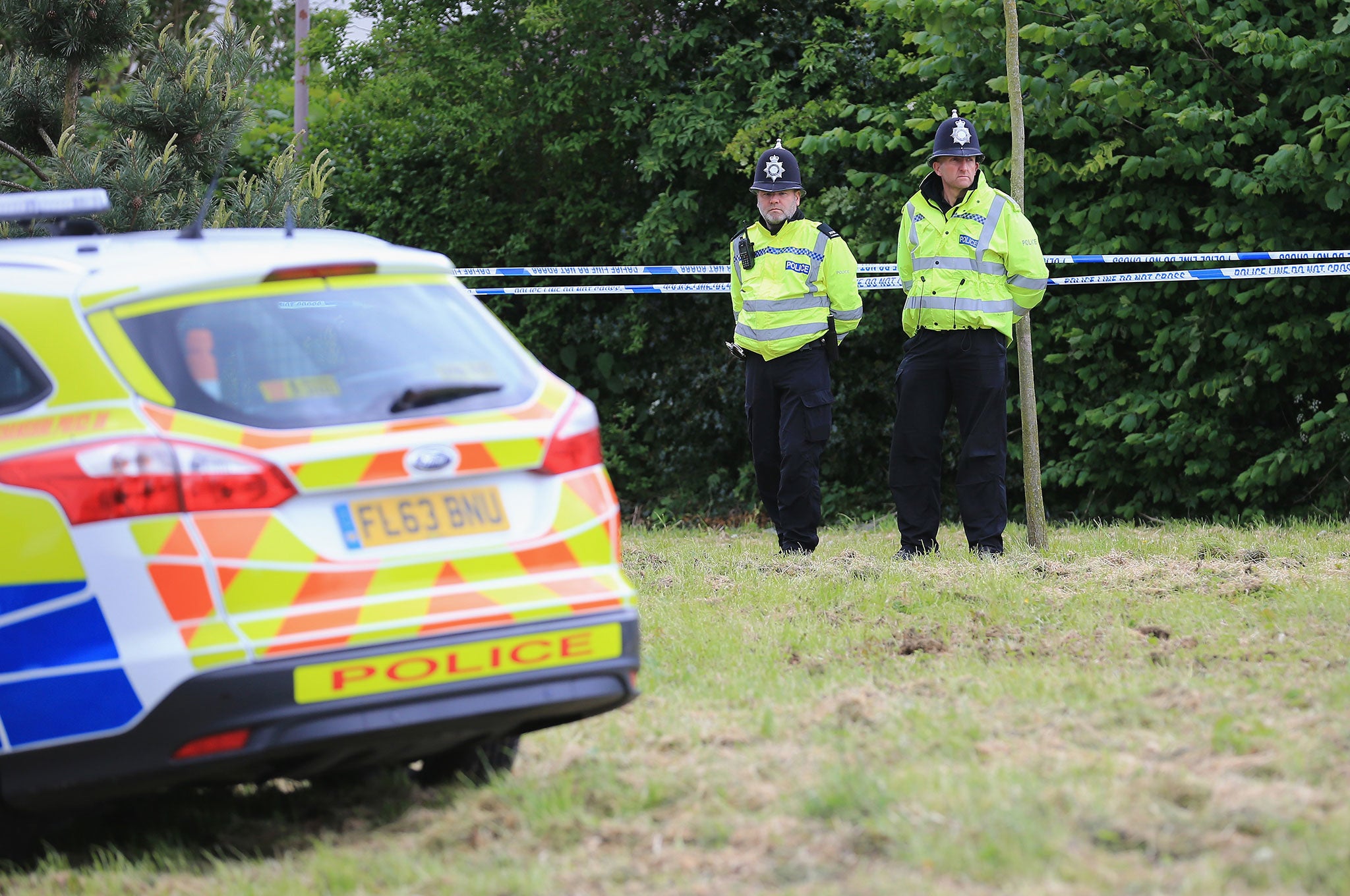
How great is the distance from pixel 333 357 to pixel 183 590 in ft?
2.36

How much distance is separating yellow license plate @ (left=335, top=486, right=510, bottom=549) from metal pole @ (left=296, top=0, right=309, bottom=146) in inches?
466

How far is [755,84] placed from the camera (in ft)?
43.5

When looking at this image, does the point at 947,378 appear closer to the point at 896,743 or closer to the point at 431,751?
the point at 896,743

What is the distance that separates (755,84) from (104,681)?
10672 millimetres

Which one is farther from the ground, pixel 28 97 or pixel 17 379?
pixel 28 97

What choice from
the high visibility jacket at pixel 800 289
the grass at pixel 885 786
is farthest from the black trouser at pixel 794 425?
the grass at pixel 885 786

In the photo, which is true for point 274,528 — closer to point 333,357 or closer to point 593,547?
point 333,357

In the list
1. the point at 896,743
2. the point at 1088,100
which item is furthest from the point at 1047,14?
the point at 896,743

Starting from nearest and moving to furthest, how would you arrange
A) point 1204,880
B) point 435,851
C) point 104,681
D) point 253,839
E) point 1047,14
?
point 1204,880 < point 104,681 < point 435,851 < point 253,839 < point 1047,14

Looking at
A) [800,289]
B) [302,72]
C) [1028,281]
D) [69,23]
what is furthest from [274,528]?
[302,72]

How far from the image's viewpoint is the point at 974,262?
7.80 meters

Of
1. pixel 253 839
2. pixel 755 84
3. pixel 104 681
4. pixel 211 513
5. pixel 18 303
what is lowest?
pixel 253 839

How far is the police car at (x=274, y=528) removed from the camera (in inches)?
135

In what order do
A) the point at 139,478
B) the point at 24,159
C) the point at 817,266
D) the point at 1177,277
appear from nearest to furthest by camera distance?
the point at 139,478 → the point at 817,266 → the point at 24,159 → the point at 1177,277
